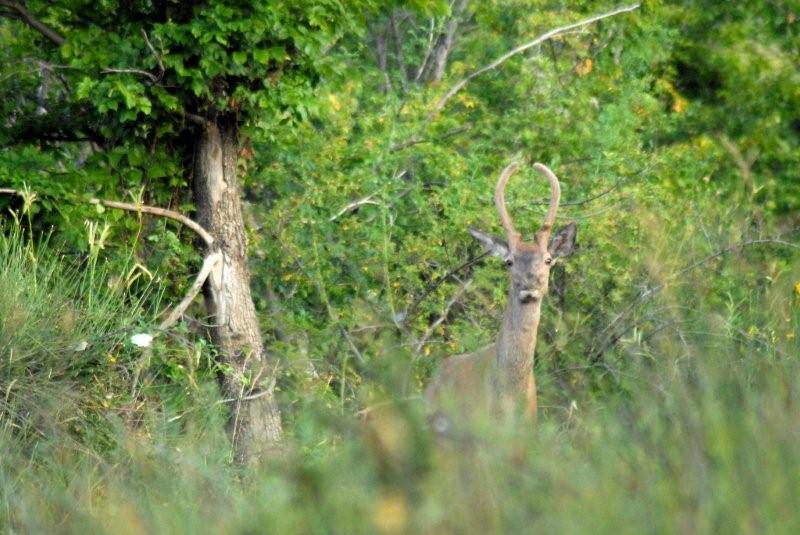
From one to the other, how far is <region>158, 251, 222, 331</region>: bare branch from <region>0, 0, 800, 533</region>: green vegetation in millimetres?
157

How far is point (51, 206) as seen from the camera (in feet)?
34.7

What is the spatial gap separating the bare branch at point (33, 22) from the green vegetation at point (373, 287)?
49mm

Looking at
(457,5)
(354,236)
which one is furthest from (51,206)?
(457,5)

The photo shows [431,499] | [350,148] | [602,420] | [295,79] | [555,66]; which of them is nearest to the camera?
[431,499]

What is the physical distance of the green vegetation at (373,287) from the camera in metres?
3.99

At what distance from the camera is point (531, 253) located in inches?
373

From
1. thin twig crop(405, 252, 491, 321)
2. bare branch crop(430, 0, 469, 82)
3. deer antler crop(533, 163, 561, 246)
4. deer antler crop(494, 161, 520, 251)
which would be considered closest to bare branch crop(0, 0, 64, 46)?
thin twig crop(405, 252, 491, 321)

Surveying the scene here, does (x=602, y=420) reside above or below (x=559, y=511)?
below

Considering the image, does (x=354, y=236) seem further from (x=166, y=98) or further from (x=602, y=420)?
A: (x=602, y=420)

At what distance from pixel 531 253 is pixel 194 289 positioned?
3040 mm

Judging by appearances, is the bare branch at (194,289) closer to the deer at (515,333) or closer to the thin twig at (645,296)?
the deer at (515,333)

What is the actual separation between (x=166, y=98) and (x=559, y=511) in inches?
306

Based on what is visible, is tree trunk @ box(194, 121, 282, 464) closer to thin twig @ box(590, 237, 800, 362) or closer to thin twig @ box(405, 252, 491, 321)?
thin twig @ box(405, 252, 491, 321)

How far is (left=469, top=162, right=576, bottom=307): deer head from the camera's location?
9.38 metres
